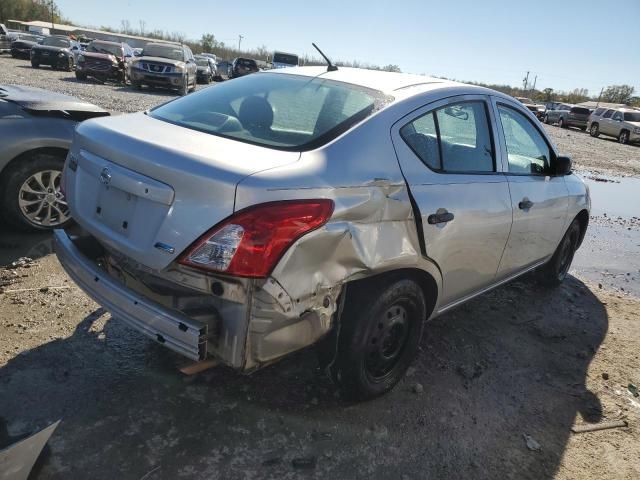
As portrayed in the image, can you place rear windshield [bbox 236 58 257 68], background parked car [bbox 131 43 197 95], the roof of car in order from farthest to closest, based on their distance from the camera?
rear windshield [bbox 236 58 257 68], background parked car [bbox 131 43 197 95], the roof of car

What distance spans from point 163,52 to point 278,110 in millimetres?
19717

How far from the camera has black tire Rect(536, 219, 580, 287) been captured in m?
4.73

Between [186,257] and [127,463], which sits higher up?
[186,257]

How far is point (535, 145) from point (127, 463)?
3.59 metres

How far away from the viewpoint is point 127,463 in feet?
7.32

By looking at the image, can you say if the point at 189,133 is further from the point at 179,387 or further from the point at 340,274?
the point at 179,387

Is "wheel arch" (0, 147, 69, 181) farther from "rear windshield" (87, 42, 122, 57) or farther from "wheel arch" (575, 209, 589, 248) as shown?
"rear windshield" (87, 42, 122, 57)

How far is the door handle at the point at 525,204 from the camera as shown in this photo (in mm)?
3496

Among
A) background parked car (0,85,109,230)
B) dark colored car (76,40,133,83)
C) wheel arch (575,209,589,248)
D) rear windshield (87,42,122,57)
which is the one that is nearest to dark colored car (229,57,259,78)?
rear windshield (87,42,122,57)

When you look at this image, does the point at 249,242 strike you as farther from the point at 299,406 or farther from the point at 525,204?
the point at 525,204

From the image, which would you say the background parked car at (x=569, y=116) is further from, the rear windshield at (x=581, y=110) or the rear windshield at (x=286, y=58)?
the rear windshield at (x=286, y=58)

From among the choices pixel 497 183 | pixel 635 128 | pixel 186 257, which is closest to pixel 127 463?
pixel 186 257

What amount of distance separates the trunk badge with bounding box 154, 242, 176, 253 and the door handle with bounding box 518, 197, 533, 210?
2.47m

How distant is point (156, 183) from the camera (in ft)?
6.92
